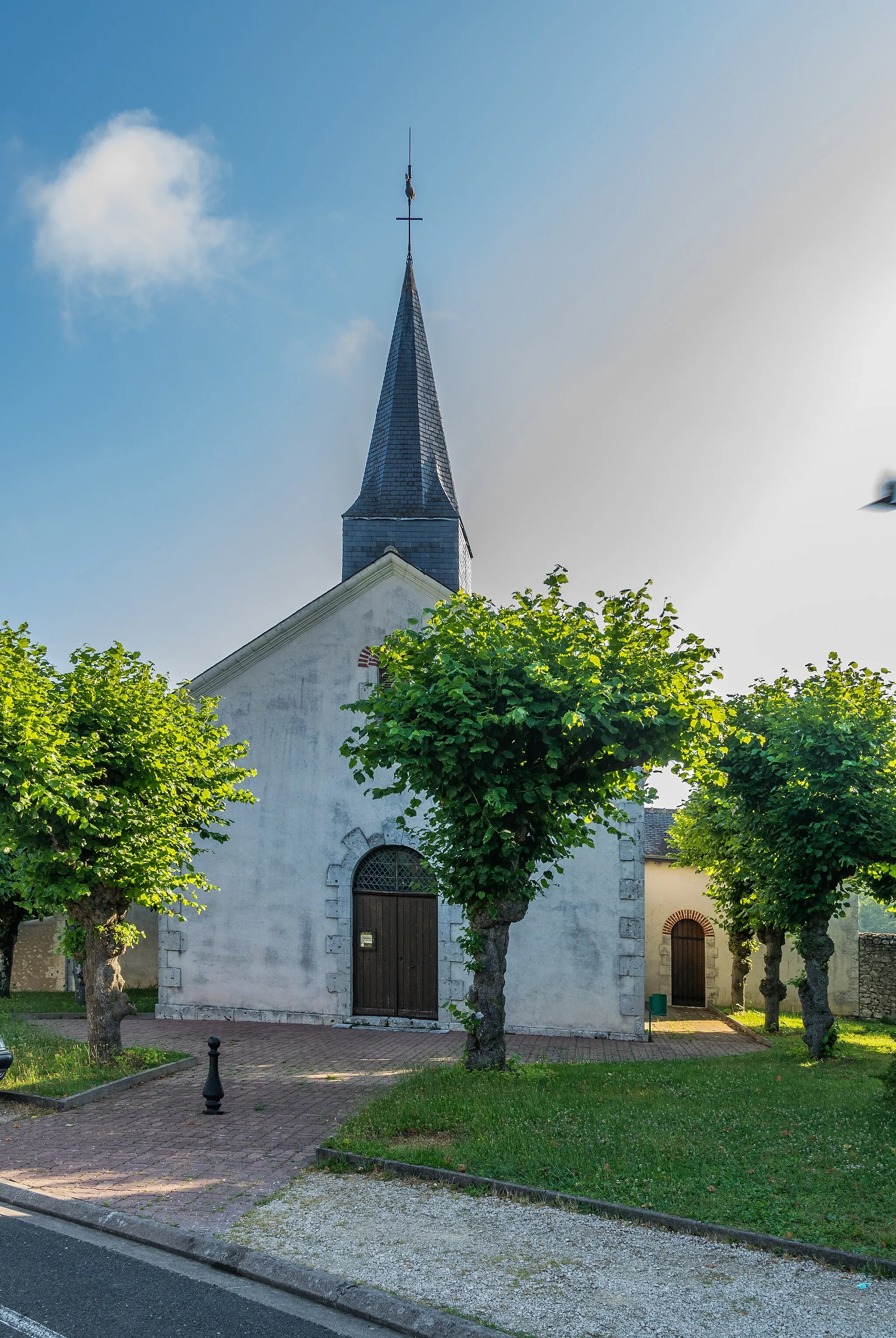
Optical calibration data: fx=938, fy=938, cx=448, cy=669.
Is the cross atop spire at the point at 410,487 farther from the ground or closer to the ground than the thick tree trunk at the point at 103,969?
farther from the ground

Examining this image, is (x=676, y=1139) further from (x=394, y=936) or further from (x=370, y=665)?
(x=370, y=665)

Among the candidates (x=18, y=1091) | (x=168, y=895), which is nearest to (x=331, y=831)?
(x=168, y=895)

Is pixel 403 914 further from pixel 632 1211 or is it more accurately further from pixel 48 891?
pixel 632 1211

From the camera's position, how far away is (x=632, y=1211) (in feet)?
21.7

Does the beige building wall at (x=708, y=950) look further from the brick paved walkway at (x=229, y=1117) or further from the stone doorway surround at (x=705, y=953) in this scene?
the brick paved walkway at (x=229, y=1117)

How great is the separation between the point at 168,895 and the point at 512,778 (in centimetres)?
523

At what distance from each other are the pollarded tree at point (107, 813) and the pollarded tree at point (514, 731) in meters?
2.91

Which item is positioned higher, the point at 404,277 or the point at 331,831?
the point at 404,277

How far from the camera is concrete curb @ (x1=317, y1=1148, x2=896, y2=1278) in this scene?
18.9ft

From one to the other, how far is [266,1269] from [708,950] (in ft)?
66.3

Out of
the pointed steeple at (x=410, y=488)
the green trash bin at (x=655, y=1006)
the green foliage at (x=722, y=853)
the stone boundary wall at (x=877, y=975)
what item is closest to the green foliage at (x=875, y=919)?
the stone boundary wall at (x=877, y=975)

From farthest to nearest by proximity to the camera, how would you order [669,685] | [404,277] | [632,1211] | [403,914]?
[404,277]
[403,914]
[669,685]
[632,1211]

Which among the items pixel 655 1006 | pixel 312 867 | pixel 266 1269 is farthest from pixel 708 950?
pixel 266 1269

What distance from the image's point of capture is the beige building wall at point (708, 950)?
22234 mm
